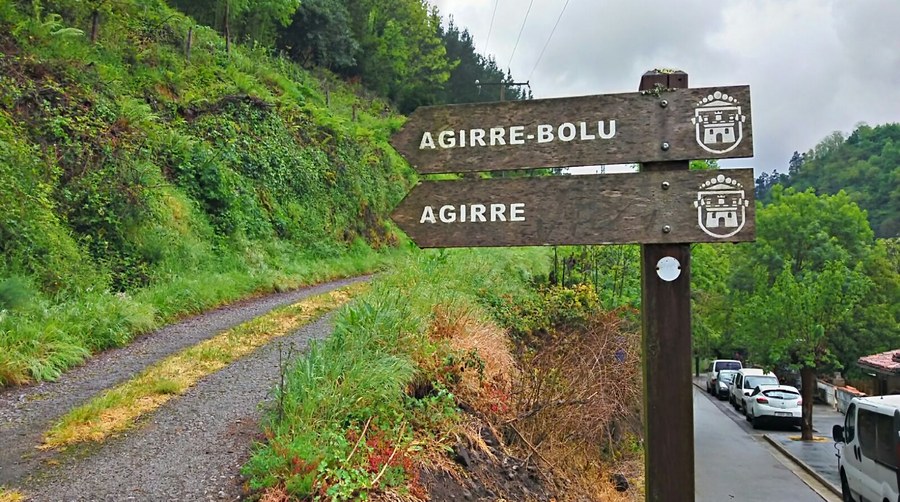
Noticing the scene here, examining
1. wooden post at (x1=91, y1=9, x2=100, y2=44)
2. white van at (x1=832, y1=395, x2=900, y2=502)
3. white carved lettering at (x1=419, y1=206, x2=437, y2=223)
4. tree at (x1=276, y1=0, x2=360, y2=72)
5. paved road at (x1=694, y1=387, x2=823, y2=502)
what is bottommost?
paved road at (x1=694, y1=387, x2=823, y2=502)

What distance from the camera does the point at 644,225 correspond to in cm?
306

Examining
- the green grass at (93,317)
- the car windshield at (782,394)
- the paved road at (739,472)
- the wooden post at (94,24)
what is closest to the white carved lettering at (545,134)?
the green grass at (93,317)

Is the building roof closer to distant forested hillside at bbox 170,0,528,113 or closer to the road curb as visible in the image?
the road curb

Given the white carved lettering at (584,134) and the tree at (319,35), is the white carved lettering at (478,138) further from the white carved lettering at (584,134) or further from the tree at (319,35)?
the tree at (319,35)

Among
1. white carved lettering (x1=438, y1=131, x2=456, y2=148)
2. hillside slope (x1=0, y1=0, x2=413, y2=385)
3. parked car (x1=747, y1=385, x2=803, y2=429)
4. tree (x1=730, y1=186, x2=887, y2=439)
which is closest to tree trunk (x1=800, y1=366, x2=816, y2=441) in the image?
→ tree (x1=730, y1=186, x2=887, y2=439)

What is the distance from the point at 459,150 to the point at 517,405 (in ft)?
13.2

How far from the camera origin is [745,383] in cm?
2827

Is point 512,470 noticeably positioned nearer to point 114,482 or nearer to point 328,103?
point 114,482

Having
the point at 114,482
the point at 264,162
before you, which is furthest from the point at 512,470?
the point at 264,162

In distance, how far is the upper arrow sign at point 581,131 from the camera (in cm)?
300

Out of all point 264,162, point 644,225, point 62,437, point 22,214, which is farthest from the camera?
point 264,162

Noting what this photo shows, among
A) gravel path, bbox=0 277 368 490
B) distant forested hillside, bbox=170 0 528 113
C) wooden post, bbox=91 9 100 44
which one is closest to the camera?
gravel path, bbox=0 277 368 490

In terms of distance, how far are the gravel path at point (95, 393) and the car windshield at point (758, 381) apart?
74.7 feet

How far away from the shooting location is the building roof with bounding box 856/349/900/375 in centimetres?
2038
